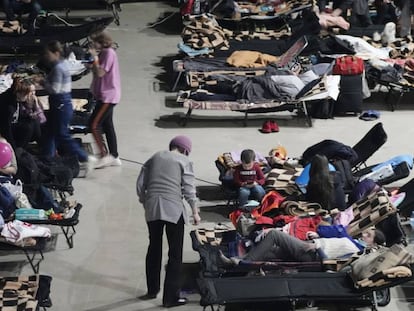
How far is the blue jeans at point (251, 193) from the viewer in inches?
403

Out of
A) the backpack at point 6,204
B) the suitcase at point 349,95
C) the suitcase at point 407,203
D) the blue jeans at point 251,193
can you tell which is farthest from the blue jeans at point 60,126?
the suitcase at point 349,95

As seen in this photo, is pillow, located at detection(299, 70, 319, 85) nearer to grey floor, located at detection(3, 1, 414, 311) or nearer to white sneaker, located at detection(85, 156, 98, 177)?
grey floor, located at detection(3, 1, 414, 311)

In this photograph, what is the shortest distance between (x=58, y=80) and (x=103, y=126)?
92 cm

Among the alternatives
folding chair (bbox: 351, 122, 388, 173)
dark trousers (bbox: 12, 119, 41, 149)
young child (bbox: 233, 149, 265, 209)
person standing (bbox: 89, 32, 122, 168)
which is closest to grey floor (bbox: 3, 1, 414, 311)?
person standing (bbox: 89, 32, 122, 168)

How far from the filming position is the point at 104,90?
11.2 meters

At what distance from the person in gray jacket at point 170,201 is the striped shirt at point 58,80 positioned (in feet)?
9.27

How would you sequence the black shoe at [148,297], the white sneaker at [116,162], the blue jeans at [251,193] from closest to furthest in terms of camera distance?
the black shoe at [148,297], the blue jeans at [251,193], the white sneaker at [116,162]

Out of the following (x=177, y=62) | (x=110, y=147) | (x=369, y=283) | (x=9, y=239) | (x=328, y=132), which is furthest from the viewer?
(x=177, y=62)

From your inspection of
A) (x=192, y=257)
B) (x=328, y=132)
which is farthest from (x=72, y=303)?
(x=328, y=132)

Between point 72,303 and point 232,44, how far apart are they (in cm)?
742

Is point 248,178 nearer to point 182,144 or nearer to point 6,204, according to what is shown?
point 182,144

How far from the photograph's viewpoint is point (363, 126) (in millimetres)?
13242

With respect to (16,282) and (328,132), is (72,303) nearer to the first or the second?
(16,282)

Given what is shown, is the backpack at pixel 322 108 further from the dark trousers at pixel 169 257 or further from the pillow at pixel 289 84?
the dark trousers at pixel 169 257
